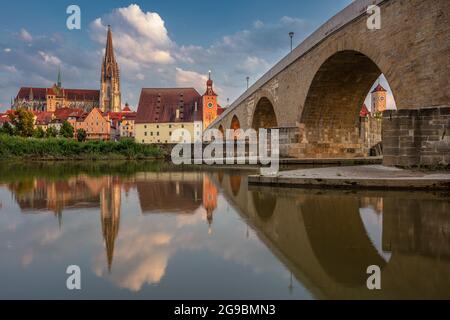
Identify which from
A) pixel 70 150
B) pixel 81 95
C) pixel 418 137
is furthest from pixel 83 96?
pixel 418 137

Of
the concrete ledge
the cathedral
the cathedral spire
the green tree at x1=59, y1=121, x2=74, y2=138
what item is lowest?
the concrete ledge

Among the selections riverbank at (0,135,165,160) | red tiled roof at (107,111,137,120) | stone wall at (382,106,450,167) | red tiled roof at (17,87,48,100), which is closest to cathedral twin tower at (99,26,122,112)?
red tiled roof at (17,87,48,100)

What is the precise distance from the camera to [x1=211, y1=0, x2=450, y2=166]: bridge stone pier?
384 inches

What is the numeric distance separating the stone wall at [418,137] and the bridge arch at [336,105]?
6907 millimetres

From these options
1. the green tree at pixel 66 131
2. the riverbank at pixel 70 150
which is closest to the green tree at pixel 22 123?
the green tree at pixel 66 131

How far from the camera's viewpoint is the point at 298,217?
582cm

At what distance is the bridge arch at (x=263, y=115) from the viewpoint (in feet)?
98.5

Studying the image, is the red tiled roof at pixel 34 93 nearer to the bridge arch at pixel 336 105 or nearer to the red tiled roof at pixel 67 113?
the red tiled roof at pixel 67 113

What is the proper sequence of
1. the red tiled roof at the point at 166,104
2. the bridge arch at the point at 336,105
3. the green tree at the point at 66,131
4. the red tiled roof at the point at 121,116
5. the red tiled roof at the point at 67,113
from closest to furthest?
1. the bridge arch at the point at 336,105
2. the green tree at the point at 66,131
3. the red tiled roof at the point at 166,104
4. the red tiled roof at the point at 67,113
5. the red tiled roof at the point at 121,116

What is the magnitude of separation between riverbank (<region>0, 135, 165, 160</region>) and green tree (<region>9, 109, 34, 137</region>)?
42.5ft

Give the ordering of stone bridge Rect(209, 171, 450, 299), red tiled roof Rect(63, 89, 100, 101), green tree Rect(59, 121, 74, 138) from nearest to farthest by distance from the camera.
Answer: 1. stone bridge Rect(209, 171, 450, 299)
2. green tree Rect(59, 121, 74, 138)
3. red tiled roof Rect(63, 89, 100, 101)

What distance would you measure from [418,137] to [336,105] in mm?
11324

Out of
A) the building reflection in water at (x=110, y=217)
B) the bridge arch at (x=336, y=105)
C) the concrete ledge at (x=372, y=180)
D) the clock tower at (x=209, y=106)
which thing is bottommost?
the building reflection in water at (x=110, y=217)

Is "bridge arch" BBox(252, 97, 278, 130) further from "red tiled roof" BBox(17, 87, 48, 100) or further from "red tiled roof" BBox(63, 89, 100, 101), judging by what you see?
"red tiled roof" BBox(17, 87, 48, 100)
